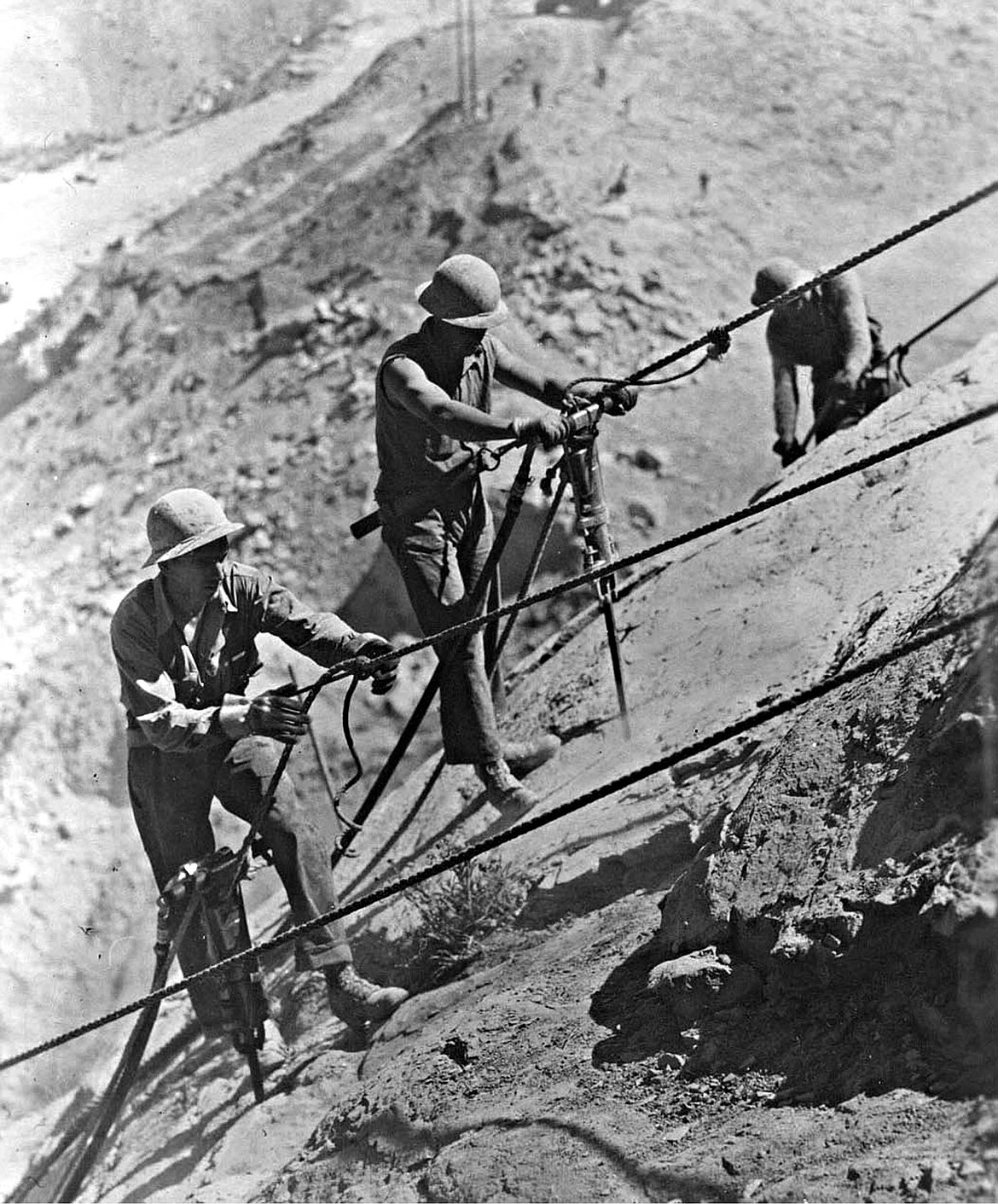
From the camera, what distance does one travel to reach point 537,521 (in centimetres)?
1094

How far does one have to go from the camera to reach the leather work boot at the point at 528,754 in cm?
618

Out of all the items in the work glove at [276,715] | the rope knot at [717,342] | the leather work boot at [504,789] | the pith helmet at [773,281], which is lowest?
the leather work boot at [504,789]

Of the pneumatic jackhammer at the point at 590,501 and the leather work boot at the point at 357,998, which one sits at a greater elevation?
the pneumatic jackhammer at the point at 590,501

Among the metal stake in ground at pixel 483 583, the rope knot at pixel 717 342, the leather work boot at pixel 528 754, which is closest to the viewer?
the rope knot at pixel 717 342

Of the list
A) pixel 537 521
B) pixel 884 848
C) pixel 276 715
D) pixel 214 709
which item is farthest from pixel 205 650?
pixel 537 521

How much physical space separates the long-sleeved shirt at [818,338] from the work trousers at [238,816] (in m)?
3.66

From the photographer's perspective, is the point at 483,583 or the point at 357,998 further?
the point at 483,583

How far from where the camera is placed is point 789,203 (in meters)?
16.4

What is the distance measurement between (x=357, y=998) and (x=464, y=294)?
105 inches

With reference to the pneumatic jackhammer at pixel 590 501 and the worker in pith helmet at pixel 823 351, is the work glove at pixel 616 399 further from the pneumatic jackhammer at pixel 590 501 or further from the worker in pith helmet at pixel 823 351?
the worker in pith helmet at pixel 823 351

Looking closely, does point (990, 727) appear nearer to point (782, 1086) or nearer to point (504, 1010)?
point (782, 1086)

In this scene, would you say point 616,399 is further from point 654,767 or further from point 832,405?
point 832,405

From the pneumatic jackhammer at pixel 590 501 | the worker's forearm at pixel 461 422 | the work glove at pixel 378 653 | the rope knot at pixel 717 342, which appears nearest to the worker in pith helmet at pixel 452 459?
the worker's forearm at pixel 461 422

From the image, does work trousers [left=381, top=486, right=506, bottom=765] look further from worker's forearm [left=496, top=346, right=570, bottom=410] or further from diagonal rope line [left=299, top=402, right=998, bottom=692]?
diagonal rope line [left=299, top=402, right=998, bottom=692]
